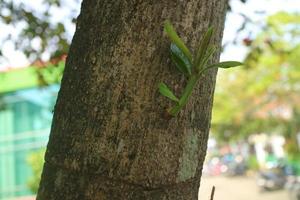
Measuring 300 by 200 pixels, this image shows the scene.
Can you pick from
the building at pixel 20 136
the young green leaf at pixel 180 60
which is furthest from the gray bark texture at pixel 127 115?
the building at pixel 20 136

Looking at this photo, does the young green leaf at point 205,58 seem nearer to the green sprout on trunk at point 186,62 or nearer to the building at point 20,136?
the green sprout on trunk at point 186,62

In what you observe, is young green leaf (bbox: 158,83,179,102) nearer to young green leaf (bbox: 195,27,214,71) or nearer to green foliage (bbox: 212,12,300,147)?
young green leaf (bbox: 195,27,214,71)

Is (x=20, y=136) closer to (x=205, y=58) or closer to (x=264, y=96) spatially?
(x=264, y=96)

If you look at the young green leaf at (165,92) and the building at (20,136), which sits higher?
the building at (20,136)

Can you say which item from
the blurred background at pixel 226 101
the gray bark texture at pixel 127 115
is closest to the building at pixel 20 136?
the blurred background at pixel 226 101

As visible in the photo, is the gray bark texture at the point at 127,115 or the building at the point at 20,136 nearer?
the gray bark texture at the point at 127,115

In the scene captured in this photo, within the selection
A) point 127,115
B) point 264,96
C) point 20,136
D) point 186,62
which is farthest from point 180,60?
point 264,96

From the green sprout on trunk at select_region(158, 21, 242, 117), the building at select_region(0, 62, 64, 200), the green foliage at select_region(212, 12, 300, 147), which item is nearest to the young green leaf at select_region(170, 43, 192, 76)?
the green sprout on trunk at select_region(158, 21, 242, 117)

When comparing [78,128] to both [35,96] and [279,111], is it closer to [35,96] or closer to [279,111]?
[35,96]

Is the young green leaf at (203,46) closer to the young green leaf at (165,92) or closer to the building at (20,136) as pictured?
the young green leaf at (165,92)
